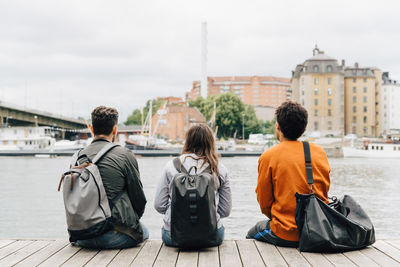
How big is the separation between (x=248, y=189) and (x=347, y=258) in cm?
1800

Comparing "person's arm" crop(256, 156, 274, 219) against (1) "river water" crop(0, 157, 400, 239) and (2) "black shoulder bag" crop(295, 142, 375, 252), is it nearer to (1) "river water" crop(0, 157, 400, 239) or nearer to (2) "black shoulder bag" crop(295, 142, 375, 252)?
(2) "black shoulder bag" crop(295, 142, 375, 252)

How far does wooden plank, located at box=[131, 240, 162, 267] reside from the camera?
3988 millimetres

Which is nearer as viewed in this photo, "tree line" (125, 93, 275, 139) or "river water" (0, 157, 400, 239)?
"river water" (0, 157, 400, 239)

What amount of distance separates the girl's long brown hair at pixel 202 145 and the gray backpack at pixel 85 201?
863 millimetres

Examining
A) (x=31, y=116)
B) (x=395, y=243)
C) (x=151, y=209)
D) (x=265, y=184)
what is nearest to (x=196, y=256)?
(x=265, y=184)

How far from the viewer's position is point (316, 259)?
4055 millimetres

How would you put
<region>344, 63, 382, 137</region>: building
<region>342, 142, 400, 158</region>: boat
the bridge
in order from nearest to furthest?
<region>342, 142, 400, 158</region>: boat → the bridge → <region>344, 63, 382, 137</region>: building

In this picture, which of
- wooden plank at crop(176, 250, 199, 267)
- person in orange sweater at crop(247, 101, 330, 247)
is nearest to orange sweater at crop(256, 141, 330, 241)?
person in orange sweater at crop(247, 101, 330, 247)

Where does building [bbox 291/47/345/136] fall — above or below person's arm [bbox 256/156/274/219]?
above

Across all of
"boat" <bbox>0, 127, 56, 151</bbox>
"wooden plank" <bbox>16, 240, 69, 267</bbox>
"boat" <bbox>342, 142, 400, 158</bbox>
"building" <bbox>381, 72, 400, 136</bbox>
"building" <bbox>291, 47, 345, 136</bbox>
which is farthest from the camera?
"building" <bbox>381, 72, 400, 136</bbox>

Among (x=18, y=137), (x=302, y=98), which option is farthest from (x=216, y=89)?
(x=18, y=137)

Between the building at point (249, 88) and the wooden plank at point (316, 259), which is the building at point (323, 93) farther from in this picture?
the wooden plank at point (316, 259)

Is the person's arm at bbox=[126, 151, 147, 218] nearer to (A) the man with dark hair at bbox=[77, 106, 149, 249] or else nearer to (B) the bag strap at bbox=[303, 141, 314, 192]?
(A) the man with dark hair at bbox=[77, 106, 149, 249]

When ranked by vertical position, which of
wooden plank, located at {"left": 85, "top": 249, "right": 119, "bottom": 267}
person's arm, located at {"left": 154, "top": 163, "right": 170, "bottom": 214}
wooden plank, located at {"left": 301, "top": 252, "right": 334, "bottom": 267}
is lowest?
wooden plank, located at {"left": 85, "top": 249, "right": 119, "bottom": 267}
